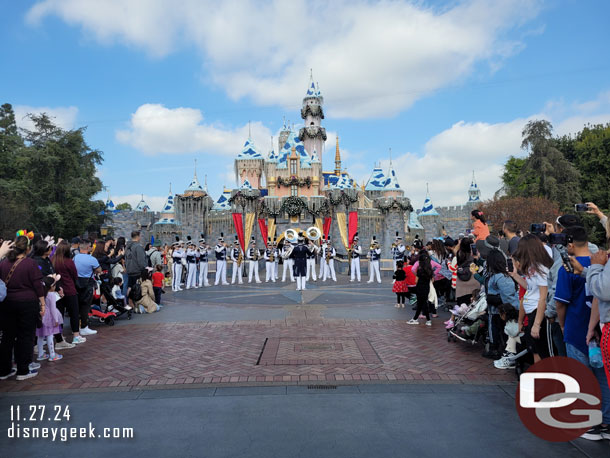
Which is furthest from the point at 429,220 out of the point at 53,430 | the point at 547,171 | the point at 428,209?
the point at 53,430

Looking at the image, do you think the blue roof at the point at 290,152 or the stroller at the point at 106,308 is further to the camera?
the blue roof at the point at 290,152

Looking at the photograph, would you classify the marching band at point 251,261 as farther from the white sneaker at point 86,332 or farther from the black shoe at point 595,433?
the black shoe at point 595,433

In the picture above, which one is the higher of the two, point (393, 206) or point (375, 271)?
point (393, 206)

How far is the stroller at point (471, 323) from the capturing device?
245 inches

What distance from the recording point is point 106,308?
9117mm

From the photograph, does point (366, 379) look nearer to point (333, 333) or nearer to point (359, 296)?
point (333, 333)

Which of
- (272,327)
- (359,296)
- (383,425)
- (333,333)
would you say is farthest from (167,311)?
(383,425)

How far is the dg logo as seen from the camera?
3.51 m

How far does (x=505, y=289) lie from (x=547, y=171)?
31.9 m

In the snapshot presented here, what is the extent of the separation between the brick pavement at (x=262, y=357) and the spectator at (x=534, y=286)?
2.10ft

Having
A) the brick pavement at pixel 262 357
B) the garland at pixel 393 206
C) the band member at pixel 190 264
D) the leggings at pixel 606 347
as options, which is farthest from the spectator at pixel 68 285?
the garland at pixel 393 206

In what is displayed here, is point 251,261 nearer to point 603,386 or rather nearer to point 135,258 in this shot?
point 135,258

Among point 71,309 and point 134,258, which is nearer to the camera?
point 71,309

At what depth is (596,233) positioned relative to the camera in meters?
30.3
